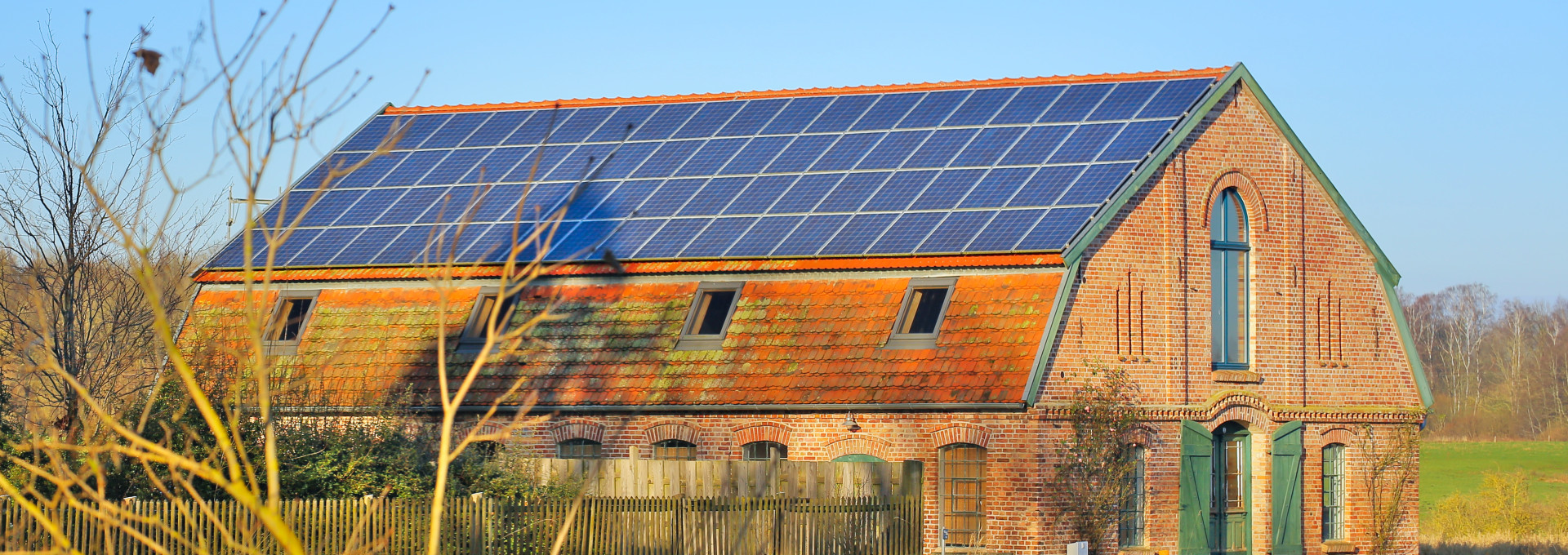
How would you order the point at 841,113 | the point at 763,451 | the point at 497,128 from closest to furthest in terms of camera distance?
the point at 763,451 < the point at 841,113 < the point at 497,128

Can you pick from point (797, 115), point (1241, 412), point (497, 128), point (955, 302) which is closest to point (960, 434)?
point (955, 302)

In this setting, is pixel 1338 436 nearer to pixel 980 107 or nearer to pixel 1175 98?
pixel 1175 98

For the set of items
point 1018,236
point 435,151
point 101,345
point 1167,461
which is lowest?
point 1167,461

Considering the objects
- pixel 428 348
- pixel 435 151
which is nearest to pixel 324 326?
pixel 428 348

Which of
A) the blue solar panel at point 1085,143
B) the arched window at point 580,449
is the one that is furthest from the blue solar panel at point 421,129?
the blue solar panel at point 1085,143

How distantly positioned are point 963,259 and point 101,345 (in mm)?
11374

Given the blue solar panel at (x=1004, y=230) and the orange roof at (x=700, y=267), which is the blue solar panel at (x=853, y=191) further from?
the blue solar panel at (x=1004, y=230)

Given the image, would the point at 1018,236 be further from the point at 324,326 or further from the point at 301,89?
the point at 301,89

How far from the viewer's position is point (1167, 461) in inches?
970

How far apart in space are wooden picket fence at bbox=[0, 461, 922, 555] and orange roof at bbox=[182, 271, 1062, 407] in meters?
3.94

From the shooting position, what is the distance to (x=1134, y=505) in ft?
79.8

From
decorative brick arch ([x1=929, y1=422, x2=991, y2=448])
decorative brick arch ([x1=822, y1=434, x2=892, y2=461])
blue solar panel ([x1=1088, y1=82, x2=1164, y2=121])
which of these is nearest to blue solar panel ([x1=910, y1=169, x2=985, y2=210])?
blue solar panel ([x1=1088, y1=82, x2=1164, y2=121])

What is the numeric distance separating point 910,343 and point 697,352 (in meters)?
3.32

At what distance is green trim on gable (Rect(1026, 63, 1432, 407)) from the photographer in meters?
23.6
